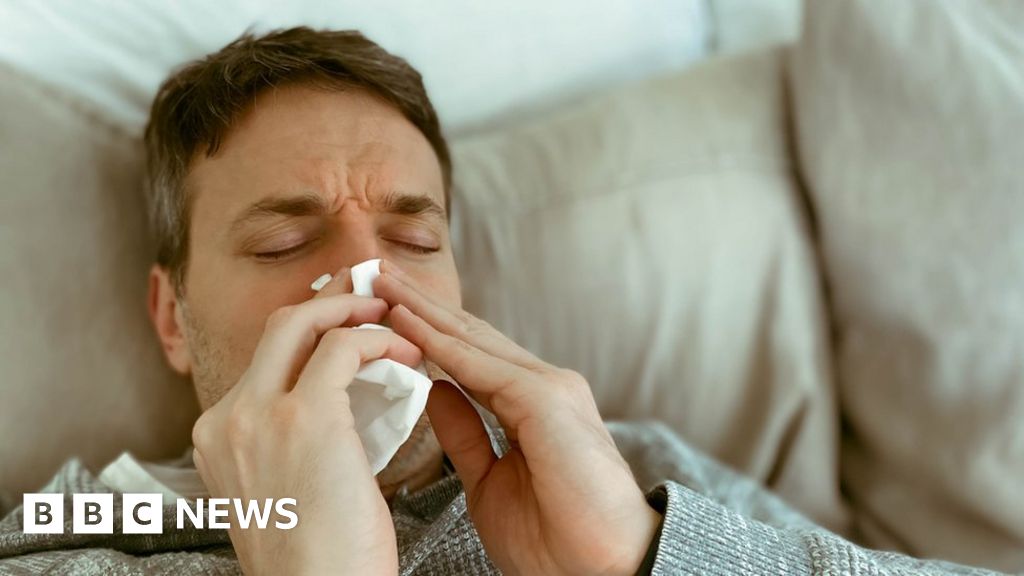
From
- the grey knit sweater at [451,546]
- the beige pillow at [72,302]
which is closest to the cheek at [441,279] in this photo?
the grey knit sweater at [451,546]

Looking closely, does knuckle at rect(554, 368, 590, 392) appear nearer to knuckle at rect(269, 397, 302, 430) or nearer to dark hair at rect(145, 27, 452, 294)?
knuckle at rect(269, 397, 302, 430)

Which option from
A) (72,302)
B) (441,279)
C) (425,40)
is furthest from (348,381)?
(425,40)

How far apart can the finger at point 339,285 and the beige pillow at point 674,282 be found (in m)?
0.48

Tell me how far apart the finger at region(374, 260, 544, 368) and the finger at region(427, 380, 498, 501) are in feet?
0.31

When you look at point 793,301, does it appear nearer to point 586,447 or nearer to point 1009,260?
point 1009,260

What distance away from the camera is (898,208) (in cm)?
134

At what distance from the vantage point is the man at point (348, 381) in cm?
83

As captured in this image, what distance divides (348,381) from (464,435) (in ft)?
0.67

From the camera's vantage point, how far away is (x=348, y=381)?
2.79 ft

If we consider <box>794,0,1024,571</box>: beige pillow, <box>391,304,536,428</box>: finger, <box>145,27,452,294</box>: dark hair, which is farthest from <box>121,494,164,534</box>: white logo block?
<box>794,0,1024,571</box>: beige pillow

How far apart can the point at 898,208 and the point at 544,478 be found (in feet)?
2.42

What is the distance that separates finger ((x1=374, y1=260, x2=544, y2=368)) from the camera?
937 mm

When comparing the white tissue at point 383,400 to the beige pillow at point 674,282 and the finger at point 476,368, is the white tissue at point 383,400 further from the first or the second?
the beige pillow at point 674,282

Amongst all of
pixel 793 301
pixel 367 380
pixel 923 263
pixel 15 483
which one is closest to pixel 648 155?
pixel 793 301
